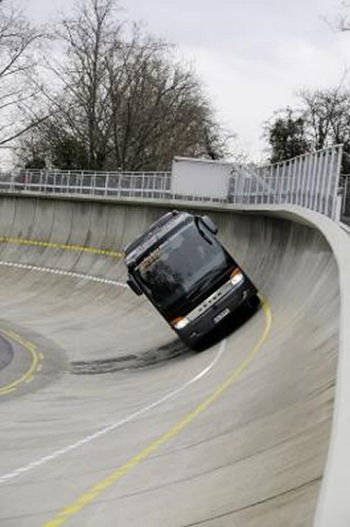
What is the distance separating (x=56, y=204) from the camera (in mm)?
48312

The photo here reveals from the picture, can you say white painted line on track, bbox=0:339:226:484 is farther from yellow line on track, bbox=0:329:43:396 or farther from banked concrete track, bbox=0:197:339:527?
yellow line on track, bbox=0:329:43:396

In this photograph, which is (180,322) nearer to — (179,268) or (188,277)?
(188,277)

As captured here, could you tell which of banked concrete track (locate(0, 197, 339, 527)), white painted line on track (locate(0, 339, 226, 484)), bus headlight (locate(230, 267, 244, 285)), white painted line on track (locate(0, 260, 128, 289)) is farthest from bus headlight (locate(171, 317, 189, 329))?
white painted line on track (locate(0, 260, 128, 289))

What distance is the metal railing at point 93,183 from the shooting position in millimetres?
40125

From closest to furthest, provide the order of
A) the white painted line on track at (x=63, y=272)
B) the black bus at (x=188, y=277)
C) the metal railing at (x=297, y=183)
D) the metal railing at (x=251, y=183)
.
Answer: the metal railing at (x=297, y=183) < the metal railing at (x=251, y=183) < the black bus at (x=188, y=277) < the white painted line on track at (x=63, y=272)

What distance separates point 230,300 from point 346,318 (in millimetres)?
10654

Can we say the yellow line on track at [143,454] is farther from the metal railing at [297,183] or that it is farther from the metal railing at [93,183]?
the metal railing at [93,183]

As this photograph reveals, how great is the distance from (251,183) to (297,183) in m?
7.44

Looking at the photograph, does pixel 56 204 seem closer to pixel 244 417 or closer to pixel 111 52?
pixel 111 52

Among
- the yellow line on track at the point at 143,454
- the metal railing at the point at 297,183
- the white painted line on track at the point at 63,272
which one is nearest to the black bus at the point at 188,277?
the metal railing at the point at 297,183

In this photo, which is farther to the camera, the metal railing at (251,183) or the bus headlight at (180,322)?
the bus headlight at (180,322)

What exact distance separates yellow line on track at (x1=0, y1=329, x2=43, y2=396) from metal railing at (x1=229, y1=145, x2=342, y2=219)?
8108 mm

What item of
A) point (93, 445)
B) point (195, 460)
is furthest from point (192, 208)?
point (195, 460)

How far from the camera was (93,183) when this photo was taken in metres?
46.2
